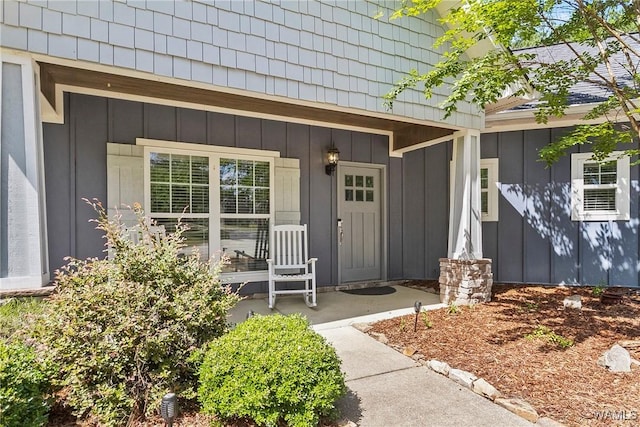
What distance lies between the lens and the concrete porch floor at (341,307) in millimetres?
4020

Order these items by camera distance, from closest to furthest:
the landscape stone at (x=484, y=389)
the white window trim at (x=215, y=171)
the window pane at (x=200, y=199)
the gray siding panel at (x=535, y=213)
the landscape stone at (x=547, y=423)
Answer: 1. the landscape stone at (x=547, y=423)
2. the landscape stone at (x=484, y=389)
3. the white window trim at (x=215, y=171)
4. the window pane at (x=200, y=199)
5. the gray siding panel at (x=535, y=213)

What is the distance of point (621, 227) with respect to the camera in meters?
5.34

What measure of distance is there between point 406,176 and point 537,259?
8.15ft

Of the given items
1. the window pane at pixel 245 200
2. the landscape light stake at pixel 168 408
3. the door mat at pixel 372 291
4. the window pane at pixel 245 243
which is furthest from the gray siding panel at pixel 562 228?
the landscape light stake at pixel 168 408

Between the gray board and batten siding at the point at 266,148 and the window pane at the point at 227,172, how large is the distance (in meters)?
0.24

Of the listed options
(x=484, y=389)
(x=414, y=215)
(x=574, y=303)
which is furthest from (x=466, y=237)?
(x=484, y=389)

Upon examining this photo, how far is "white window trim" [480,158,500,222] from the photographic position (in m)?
5.97

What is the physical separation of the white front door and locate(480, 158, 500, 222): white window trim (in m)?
1.79

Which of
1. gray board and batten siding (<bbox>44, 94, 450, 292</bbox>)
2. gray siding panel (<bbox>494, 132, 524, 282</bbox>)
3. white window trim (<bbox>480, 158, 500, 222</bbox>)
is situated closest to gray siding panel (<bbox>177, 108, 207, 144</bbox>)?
gray board and batten siding (<bbox>44, 94, 450, 292</bbox>)

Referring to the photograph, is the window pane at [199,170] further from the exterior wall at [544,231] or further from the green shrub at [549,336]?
the exterior wall at [544,231]

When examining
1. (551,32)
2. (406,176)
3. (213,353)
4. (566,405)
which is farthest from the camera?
(406,176)

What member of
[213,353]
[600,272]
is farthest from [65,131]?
[600,272]

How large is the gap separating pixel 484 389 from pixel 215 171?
3.73 meters

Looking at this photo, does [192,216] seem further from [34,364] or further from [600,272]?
[600,272]
